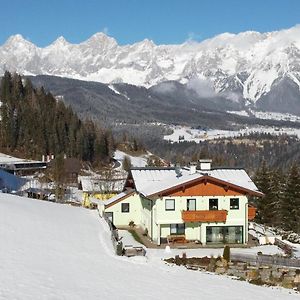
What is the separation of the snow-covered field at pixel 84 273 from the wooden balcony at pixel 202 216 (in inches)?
253

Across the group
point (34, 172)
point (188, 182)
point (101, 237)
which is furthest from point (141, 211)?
point (34, 172)

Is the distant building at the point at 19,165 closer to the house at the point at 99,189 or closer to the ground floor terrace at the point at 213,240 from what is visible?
the house at the point at 99,189

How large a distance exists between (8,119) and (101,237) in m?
110

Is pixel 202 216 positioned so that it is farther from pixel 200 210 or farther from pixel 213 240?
pixel 213 240

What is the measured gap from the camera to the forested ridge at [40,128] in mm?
139625

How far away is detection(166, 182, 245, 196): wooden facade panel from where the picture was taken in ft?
142

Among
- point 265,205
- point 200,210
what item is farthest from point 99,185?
point 200,210

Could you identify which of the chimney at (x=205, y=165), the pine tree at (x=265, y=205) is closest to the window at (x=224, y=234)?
the chimney at (x=205, y=165)

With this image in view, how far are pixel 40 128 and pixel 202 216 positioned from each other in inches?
Answer: 4127

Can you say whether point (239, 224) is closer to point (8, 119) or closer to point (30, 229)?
point (30, 229)

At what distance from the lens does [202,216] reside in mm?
42438

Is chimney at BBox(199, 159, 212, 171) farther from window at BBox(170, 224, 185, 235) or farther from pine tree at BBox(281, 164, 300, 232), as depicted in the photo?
pine tree at BBox(281, 164, 300, 232)

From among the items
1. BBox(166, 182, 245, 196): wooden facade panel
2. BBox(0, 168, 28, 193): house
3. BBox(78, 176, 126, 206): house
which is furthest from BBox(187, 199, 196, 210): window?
BBox(0, 168, 28, 193): house

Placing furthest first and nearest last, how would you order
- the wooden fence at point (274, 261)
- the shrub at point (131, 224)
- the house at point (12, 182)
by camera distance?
the house at point (12, 182), the shrub at point (131, 224), the wooden fence at point (274, 261)
